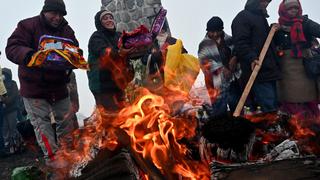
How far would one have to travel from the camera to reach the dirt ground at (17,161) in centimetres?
722

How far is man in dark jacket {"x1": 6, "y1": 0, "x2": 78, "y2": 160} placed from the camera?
5.60m

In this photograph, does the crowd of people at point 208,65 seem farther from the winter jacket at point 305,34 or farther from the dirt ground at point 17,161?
the dirt ground at point 17,161

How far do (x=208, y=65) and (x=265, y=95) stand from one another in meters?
1.13

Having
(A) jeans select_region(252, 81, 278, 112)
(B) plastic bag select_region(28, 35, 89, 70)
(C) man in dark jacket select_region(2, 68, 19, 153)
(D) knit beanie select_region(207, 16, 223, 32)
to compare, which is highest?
(D) knit beanie select_region(207, 16, 223, 32)

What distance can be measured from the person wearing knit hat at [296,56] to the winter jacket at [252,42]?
298 mm

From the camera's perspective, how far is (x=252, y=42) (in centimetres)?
671

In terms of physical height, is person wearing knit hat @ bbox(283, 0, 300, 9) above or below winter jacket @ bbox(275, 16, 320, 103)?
above

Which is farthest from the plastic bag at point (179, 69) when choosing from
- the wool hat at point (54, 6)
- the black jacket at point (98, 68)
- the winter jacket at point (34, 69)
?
the wool hat at point (54, 6)

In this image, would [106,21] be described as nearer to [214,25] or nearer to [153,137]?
[214,25]

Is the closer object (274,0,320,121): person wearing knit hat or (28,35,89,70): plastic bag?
(28,35,89,70): plastic bag

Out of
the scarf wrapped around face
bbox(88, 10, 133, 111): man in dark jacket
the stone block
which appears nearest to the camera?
bbox(88, 10, 133, 111): man in dark jacket

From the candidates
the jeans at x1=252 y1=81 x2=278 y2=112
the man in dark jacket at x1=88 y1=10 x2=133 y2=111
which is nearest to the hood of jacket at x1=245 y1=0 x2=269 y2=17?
the jeans at x1=252 y1=81 x2=278 y2=112

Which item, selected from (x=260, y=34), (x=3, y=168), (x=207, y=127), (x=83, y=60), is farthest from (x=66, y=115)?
(x=260, y=34)

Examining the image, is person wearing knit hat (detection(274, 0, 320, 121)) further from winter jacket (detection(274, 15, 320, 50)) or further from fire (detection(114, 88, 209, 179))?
fire (detection(114, 88, 209, 179))
